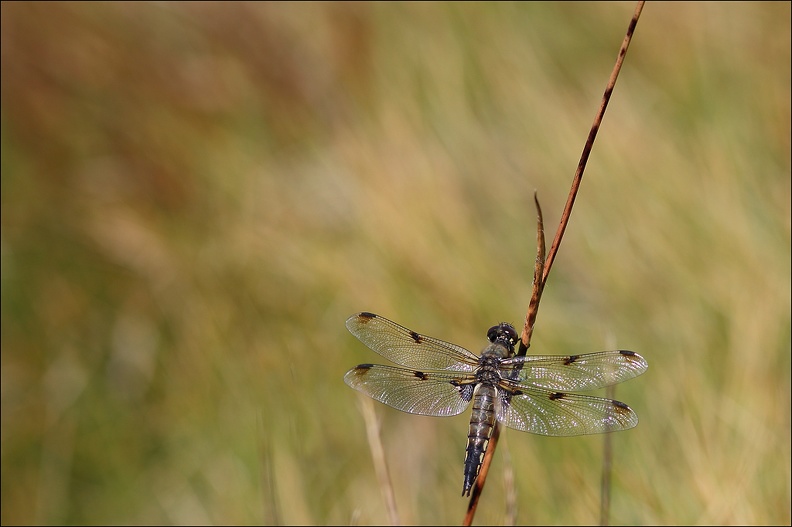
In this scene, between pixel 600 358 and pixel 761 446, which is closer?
pixel 600 358

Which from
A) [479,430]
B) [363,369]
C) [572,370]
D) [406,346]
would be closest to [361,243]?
[406,346]

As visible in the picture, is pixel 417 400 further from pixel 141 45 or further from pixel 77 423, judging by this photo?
pixel 141 45

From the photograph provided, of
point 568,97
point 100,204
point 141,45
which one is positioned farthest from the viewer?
point 141,45

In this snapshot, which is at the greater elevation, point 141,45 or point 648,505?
point 141,45

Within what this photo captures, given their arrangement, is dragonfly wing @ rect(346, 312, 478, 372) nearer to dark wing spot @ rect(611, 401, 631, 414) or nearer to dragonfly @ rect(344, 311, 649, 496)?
dragonfly @ rect(344, 311, 649, 496)

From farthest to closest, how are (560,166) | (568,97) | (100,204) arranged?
(100,204), (568,97), (560,166)

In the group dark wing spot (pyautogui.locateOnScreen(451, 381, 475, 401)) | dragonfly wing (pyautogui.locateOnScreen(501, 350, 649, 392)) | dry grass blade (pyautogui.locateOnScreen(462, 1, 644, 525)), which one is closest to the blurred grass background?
dragonfly wing (pyautogui.locateOnScreen(501, 350, 649, 392))

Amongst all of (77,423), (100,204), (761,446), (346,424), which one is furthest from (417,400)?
(100,204)
